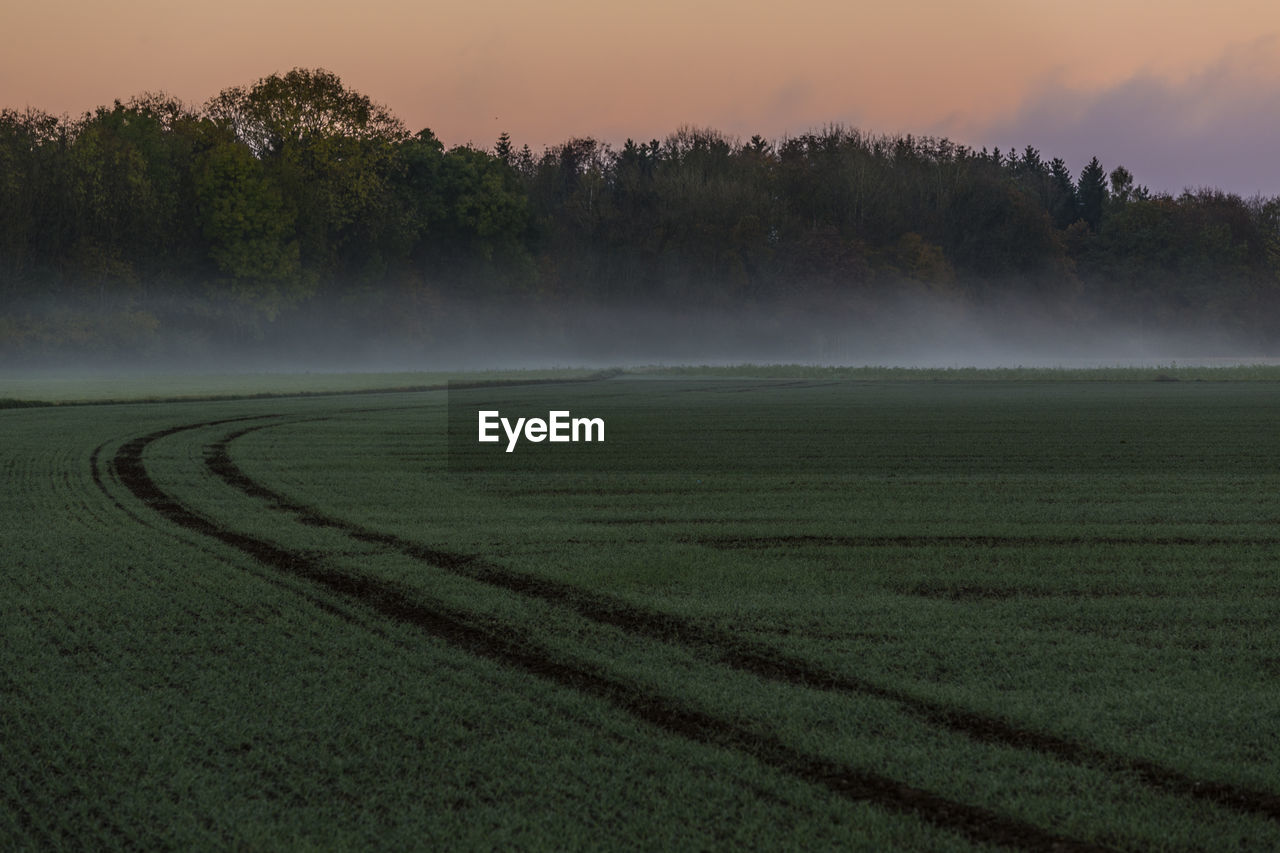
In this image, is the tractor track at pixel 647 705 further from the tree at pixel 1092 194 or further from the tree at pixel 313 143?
the tree at pixel 1092 194

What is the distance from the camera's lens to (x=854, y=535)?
9508mm

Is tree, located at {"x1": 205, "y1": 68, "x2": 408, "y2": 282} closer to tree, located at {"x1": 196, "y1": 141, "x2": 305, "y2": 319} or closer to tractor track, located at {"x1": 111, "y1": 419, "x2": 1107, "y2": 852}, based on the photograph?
tree, located at {"x1": 196, "y1": 141, "x2": 305, "y2": 319}

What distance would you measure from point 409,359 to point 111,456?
195 ft

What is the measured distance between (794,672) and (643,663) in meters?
0.74

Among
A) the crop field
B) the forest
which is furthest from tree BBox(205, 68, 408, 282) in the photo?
the crop field

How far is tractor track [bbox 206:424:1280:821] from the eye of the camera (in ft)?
13.7

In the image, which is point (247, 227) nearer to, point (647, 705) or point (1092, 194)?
point (647, 705)

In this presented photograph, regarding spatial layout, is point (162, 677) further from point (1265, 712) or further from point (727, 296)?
point (727, 296)

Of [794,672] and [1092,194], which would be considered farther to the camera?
[1092,194]

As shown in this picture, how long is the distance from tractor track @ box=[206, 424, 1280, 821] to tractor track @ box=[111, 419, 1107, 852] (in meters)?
0.12

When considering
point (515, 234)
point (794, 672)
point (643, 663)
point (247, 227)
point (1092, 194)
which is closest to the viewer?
point (794, 672)

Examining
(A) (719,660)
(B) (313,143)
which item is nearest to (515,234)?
(B) (313,143)

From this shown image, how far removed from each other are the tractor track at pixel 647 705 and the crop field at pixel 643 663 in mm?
20

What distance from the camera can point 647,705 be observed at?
5.11 meters
